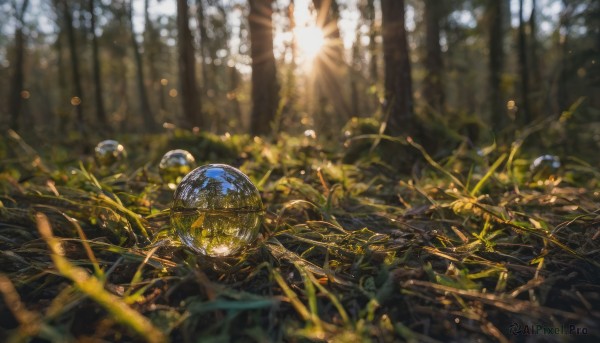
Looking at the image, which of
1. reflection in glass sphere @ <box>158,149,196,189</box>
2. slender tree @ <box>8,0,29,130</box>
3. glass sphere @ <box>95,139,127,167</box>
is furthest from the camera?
slender tree @ <box>8,0,29,130</box>

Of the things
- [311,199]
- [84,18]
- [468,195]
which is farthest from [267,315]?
[84,18]

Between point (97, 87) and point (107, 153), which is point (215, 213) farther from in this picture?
point (97, 87)

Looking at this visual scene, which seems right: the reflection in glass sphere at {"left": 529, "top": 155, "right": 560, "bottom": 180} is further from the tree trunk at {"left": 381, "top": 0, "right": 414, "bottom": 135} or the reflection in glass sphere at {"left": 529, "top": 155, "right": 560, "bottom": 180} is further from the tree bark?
the tree bark

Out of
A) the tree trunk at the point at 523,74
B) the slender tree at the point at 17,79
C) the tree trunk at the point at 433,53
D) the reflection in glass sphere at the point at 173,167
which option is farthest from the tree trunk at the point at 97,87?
the tree trunk at the point at 523,74

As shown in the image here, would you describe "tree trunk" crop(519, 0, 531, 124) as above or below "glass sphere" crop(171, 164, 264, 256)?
above

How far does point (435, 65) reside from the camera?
982cm

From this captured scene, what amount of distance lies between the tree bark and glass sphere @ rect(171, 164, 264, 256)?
714 centimetres

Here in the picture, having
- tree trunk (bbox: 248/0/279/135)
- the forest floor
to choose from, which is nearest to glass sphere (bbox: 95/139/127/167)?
the forest floor

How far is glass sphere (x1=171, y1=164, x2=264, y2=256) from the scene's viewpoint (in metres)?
1.72

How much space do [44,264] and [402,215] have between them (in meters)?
1.85

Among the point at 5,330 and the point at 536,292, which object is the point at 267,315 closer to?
the point at 5,330

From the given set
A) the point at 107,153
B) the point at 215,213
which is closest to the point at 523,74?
the point at 107,153

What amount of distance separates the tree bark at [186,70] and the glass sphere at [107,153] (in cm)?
406

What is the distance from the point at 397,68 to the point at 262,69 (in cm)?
300
